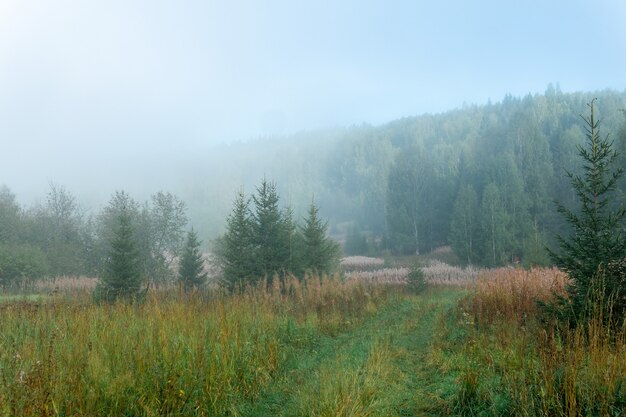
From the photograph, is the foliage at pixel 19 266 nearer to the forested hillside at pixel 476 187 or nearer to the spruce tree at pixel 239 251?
the spruce tree at pixel 239 251

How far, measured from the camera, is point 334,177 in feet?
381

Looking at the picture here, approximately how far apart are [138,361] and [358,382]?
246cm

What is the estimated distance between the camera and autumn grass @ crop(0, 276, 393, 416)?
3.72m

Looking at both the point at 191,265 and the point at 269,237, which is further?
the point at 191,265

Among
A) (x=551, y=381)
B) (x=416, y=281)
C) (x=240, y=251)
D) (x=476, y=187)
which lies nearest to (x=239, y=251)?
(x=240, y=251)

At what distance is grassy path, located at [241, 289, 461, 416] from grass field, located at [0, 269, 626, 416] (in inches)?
0.9

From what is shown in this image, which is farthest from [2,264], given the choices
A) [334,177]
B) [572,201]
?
[334,177]

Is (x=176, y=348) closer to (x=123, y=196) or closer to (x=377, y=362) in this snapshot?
(x=377, y=362)

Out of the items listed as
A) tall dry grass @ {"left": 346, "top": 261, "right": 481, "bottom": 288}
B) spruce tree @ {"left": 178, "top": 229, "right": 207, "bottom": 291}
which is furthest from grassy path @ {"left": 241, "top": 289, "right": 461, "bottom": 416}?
spruce tree @ {"left": 178, "top": 229, "right": 207, "bottom": 291}

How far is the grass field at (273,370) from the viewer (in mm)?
3777

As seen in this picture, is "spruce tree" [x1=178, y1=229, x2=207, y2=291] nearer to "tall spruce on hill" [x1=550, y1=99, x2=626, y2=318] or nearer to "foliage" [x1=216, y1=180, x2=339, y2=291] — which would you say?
"foliage" [x1=216, y1=180, x2=339, y2=291]

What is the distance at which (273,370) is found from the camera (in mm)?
6215

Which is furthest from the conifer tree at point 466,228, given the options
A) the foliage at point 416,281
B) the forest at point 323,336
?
the foliage at point 416,281

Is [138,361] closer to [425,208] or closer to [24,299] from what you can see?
[24,299]
